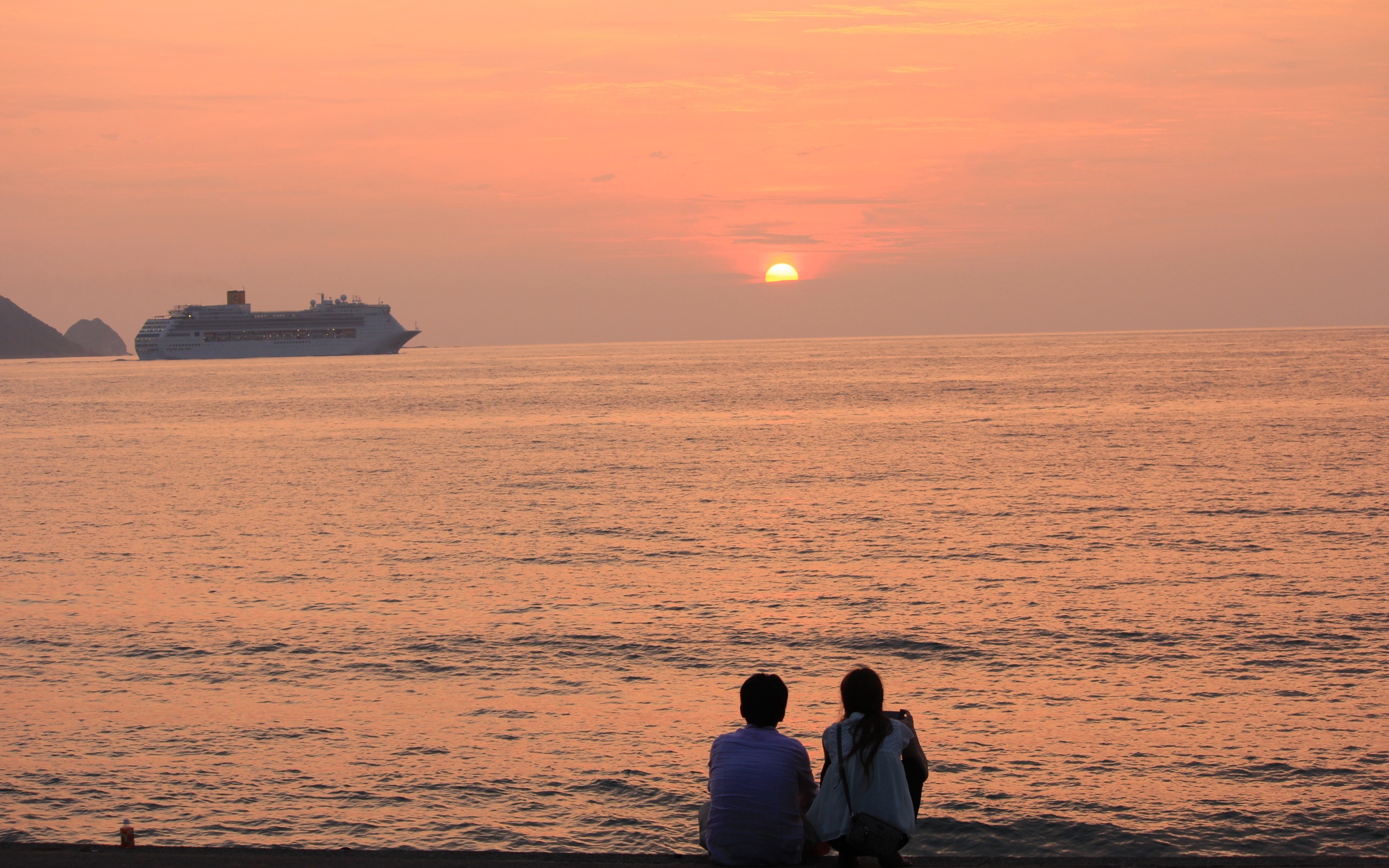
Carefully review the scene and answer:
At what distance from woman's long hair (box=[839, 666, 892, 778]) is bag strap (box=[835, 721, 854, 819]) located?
67 millimetres

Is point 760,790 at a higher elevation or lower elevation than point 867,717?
lower

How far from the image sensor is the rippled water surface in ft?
32.5

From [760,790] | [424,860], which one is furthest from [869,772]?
[424,860]

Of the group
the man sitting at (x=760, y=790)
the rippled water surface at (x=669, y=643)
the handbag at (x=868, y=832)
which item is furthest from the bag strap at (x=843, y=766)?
the rippled water surface at (x=669, y=643)

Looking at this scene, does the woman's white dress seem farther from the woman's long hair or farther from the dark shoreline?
the dark shoreline

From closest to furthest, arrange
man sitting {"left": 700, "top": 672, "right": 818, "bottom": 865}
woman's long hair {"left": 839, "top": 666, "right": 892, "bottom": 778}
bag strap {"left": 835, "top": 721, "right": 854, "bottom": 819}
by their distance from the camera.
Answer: woman's long hair {"left": 839, "top": 666, "right": 892, "bottom": 778}
bag strap {"left": 835, "top": 721, "right": 854, "bottom": 819}
man sitting {"left": 700, "top": 672, "right": 818, "bottom": 865}

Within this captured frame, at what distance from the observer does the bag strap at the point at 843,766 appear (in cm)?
592

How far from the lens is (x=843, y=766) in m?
5.93

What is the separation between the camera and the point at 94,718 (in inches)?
488

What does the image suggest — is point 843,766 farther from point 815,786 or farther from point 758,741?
point 758,741

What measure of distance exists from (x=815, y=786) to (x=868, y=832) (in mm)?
395

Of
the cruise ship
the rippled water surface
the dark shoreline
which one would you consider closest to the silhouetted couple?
the dark shoreline

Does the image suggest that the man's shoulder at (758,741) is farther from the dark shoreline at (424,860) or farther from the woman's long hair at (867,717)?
the dark shoreline at (424,860)

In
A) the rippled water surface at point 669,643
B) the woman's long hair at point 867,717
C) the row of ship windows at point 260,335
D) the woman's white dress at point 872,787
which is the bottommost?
the rippled water surface at point 669,643
